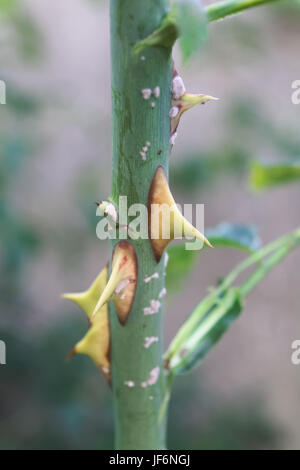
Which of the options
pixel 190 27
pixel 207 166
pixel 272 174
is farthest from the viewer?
pixel 207 166

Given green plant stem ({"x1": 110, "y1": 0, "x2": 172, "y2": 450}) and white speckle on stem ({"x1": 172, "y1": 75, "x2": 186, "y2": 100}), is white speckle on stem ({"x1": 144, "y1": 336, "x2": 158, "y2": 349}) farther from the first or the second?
white speckle on stem ({"x1": 172, "y1": 75, "x2": 186, "y2": 100})

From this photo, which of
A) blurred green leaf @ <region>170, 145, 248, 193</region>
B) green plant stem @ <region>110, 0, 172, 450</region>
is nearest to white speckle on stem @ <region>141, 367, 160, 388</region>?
green plant stem @ <region>110, 0, 172, 450</region>

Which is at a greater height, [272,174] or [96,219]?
[96,219]

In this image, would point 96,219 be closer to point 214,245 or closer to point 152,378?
point 214,245

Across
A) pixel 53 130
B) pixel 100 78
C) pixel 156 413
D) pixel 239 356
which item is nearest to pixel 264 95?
pixel 100 78

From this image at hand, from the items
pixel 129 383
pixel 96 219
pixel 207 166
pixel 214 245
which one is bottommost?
pixel 129 383

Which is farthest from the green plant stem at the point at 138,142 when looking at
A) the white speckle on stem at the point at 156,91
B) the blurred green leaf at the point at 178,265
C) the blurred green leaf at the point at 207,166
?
the blurred green leaf at the point at 207,166

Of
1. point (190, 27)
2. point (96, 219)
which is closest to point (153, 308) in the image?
point (190, 27)
